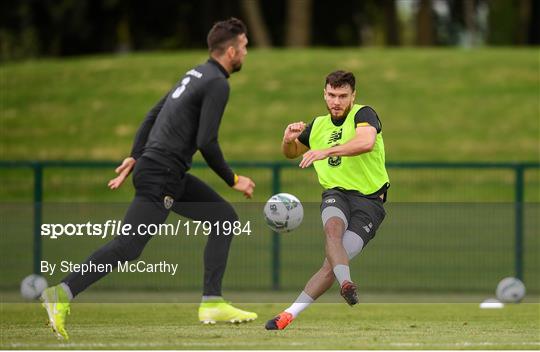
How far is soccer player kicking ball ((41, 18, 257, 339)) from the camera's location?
9.98 m

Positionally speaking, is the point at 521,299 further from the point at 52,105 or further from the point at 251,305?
the point at 52,105

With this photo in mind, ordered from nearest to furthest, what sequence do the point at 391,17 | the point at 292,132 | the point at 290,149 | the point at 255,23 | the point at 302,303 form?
1. the point at 302,303
2. the point at 292,132
3. the point at 290,149
4. the point at 255,23
5. the point at 391,17

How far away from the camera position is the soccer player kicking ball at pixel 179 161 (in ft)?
32.7

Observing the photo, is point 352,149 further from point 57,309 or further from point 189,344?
point 57,309

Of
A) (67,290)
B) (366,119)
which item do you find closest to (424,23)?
(366,119)

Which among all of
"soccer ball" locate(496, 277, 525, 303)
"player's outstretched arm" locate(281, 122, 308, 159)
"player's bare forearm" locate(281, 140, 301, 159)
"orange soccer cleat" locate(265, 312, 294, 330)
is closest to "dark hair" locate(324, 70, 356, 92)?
"player's outstretched arm" locate(281, 122, 308, 159)

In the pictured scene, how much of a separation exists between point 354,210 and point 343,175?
0.96ft

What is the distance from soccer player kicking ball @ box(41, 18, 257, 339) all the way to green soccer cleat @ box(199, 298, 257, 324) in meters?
0.75

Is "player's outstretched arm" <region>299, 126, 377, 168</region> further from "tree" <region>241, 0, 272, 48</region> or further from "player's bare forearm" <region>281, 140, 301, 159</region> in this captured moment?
"tree" <region>241, 0, 272, 48</region>

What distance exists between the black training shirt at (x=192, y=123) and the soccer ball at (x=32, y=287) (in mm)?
5084

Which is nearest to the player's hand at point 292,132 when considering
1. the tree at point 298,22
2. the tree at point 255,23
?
the tree at point 298,22

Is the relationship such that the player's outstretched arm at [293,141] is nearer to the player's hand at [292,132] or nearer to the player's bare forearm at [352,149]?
the player's hand at [292,132]

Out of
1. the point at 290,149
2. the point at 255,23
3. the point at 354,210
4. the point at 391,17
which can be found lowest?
the point at 391,17

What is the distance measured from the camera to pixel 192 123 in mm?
10336
